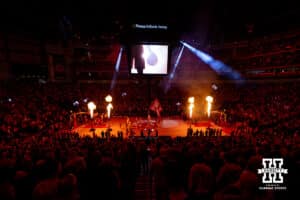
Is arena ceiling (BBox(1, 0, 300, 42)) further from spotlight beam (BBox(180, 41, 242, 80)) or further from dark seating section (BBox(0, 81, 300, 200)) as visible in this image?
spotlight beam (BBox(180, 41, 242, 80))

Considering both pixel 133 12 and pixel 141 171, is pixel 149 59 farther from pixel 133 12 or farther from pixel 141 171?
pixel 141 171

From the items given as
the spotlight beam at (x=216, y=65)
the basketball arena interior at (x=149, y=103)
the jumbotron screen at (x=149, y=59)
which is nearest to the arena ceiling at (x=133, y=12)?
the basketball arena interior at (x=149, y=103)

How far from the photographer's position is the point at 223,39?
3762 cm

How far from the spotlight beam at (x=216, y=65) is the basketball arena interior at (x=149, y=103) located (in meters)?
0.19

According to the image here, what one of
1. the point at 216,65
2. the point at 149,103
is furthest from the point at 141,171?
the point at 216,65

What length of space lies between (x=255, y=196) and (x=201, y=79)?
3600 centimetres

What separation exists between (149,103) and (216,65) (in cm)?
2057

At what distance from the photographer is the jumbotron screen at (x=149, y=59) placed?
18016 mm

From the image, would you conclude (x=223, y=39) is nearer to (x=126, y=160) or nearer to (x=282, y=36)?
(x=282, y=36)

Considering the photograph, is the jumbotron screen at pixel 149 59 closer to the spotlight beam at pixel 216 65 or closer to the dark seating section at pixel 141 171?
the dark seating section at pixel 141 171

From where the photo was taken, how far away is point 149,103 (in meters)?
23.7

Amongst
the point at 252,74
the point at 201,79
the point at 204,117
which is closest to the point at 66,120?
the point at 204,117

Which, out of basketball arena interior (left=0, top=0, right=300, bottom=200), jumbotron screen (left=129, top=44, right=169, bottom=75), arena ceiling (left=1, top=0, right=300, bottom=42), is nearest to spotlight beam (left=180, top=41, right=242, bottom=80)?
basketball arena interior (left=0, top=0, right=300, bottom=200)

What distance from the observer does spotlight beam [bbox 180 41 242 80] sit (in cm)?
3756
